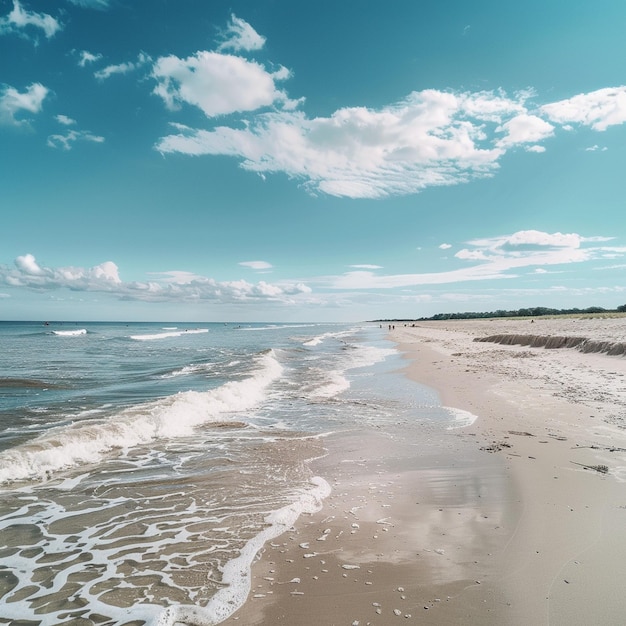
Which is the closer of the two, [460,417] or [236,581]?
[236,581]

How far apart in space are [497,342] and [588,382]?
22.7 metres

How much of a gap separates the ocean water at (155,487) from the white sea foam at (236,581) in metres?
0.02

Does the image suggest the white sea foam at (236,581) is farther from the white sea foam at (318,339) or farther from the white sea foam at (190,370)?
the white sea foam at (318,339)

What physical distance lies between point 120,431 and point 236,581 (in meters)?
7.37

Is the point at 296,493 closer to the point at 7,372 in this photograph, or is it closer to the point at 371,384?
the point at 371,384

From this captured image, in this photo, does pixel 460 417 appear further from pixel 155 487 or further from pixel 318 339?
pixel 318 339

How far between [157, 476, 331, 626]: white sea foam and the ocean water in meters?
0.02

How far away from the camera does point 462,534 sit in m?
5.07

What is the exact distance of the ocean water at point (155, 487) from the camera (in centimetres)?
421

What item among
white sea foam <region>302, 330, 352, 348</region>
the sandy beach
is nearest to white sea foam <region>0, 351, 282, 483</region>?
the sandy beach

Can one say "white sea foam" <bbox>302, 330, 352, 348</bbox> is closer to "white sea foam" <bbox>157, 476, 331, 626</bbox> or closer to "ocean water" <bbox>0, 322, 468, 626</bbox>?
"ocean water" <bbox>0, 322, 468, 626</bbox>

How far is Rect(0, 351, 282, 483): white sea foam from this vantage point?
8211 mm

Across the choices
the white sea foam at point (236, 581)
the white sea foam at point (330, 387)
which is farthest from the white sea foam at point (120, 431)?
the white sea foam at point (236, 581)

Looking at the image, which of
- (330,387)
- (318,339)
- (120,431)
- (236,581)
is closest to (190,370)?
(330,387)
